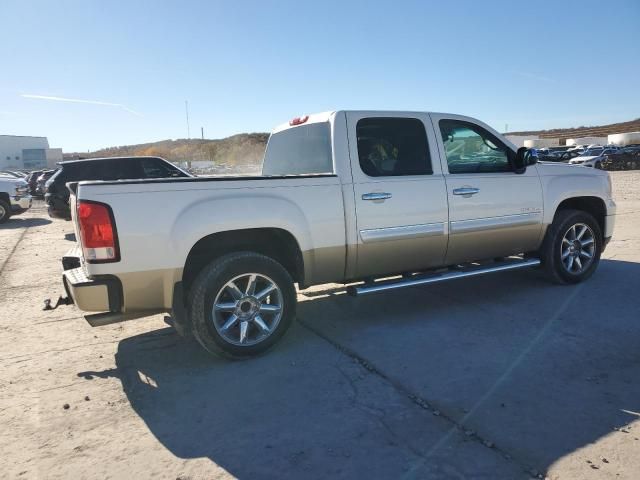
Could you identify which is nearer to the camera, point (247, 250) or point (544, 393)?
point (544, 393)

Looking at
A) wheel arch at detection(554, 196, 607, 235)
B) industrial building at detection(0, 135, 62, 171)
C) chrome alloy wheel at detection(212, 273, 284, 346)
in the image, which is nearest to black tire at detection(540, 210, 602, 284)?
wheel arch at detection(554, 196, 607, 235)

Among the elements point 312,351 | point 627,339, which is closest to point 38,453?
point 312,351

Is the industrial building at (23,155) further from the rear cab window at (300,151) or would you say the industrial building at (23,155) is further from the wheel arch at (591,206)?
the wheel arch at (591,206)

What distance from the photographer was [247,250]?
4266mm

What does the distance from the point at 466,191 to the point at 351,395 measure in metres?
2.50

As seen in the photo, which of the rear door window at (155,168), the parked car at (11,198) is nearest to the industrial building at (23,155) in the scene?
the parked car at (11,198)

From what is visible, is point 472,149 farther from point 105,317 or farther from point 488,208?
point 105,317

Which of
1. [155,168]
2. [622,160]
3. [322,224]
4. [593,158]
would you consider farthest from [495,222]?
[622,160]

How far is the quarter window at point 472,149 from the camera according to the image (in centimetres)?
500

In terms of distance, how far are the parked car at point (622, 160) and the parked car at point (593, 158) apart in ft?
1.58

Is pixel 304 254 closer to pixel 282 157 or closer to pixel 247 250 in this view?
pixel 247 250

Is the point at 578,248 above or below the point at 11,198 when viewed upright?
below

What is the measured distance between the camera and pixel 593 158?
34000 millimetres

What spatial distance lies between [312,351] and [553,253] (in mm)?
3204
